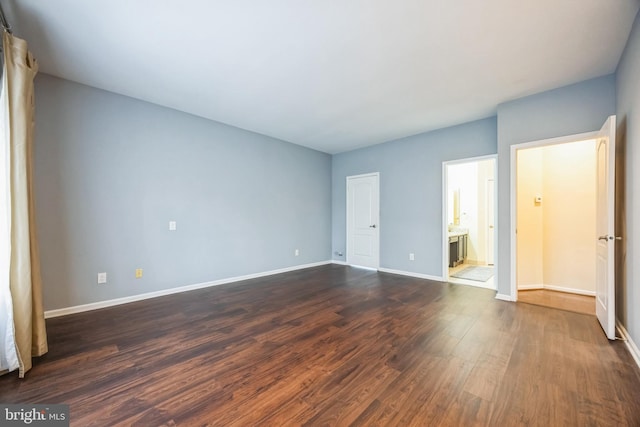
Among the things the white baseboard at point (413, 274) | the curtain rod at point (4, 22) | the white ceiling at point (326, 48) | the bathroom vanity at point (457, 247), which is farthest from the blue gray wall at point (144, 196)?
the bathroom vanity at point (457, 247)

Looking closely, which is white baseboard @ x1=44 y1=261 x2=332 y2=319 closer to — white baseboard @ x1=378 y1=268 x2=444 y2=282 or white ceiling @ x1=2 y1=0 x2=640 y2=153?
white baseboard @ x1=378 y1=268 x2=444 y2=282

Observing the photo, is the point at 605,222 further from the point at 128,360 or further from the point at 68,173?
the point at 68,173

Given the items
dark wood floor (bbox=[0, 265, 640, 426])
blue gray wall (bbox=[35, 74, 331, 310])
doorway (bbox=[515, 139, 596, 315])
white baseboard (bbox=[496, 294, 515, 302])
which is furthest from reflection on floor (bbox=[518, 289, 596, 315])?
blue gray wall (bbox=[35, 74, 331, 310])

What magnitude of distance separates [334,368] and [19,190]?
276 cm

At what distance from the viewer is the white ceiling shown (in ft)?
6.43

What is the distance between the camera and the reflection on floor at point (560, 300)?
126 inches

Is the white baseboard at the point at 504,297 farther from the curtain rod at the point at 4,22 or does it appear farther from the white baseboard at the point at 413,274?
the curtain rod at the point at 4,22

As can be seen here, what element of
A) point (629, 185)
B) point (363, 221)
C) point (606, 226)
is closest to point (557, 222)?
point (606, 226)

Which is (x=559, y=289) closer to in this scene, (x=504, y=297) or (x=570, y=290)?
(x=570, y=290)

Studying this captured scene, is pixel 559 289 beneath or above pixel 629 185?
beneath

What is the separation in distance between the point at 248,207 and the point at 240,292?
1580 millimetres

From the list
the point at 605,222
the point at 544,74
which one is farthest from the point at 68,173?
the point at 605,222

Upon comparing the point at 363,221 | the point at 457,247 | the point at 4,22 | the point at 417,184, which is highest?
the point at 4,22

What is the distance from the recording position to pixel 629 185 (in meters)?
2.29
